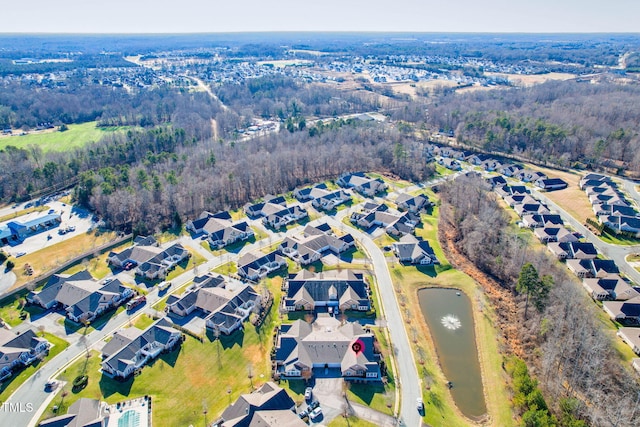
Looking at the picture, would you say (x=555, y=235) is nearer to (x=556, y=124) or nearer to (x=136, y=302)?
(x=556, y=124)

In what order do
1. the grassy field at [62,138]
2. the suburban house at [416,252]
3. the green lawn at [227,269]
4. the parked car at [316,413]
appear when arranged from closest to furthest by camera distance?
the parked car at [316,413] → the green lawn at [227,269] → the suburban house at [416,252] → the grassy field at [62,138]

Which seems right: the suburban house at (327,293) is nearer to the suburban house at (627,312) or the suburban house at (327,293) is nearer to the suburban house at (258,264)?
the suburban house at (258,264)

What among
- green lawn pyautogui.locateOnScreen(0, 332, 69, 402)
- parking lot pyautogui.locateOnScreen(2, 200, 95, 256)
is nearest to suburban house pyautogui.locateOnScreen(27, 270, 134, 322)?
green lawn pyautogui.locateOnScreen(0, 332, 69, 402)

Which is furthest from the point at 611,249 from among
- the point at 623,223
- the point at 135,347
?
the point at 135,347

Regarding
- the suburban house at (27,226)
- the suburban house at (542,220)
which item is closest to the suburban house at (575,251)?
the suburban house at (542,220)

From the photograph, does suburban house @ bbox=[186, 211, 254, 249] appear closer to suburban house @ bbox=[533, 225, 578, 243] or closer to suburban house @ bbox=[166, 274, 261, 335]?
suburban house @ bbox=[166, 274, 261, 335]

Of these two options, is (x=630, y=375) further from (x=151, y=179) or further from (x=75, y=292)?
(x=151, y=179)
